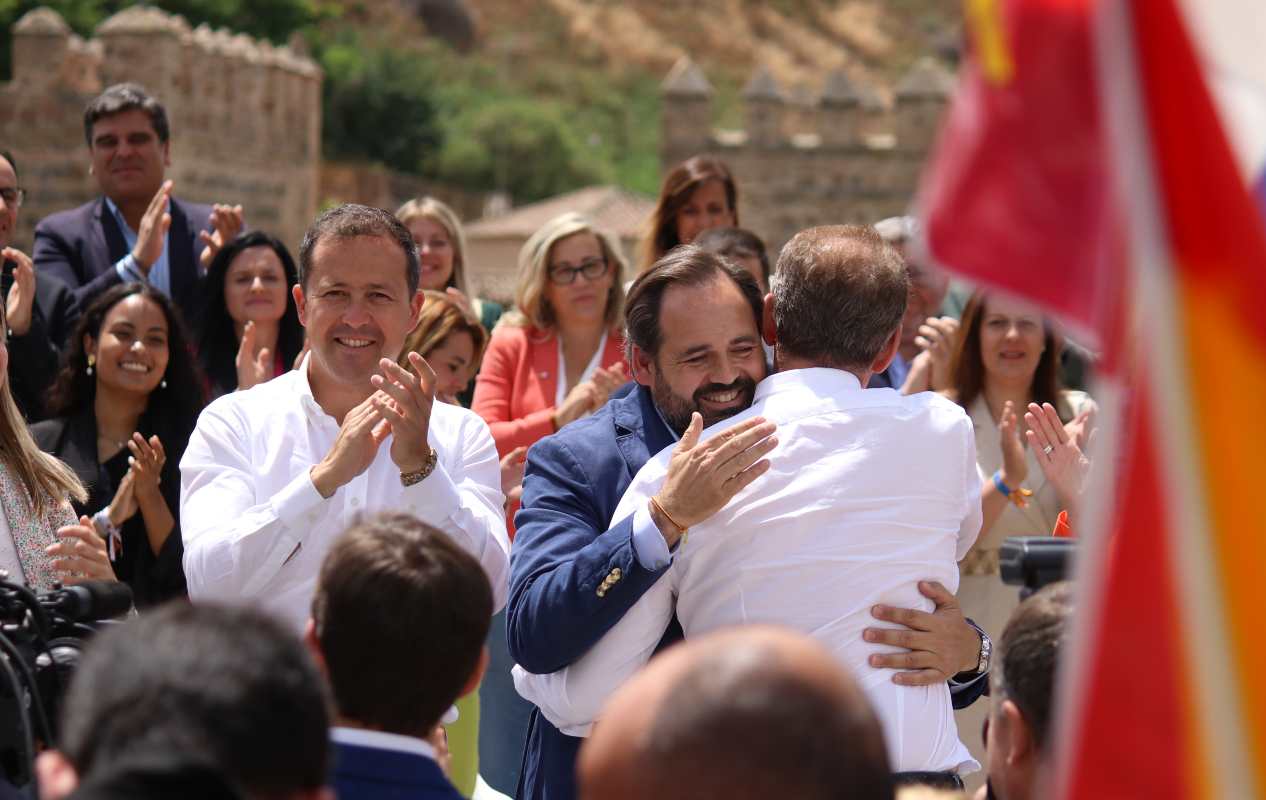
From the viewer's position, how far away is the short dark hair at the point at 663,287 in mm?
3568

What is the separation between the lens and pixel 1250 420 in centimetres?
180

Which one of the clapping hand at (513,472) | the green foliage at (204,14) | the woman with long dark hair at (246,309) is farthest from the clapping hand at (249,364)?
the green foliage at (204,14)

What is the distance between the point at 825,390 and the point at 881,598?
0.40 meters

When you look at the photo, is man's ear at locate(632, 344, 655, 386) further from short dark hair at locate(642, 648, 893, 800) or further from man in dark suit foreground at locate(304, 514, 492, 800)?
short dark hair at locate(642, 648, 893, 800)

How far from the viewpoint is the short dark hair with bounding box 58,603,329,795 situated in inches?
73.5

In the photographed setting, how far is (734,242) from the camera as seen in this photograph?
5.70 metres

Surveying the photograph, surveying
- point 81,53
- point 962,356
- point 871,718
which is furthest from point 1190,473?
point 81,53

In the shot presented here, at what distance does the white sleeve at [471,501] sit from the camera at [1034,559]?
1207mm

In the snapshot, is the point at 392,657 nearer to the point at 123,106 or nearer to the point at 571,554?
the point at 571,554

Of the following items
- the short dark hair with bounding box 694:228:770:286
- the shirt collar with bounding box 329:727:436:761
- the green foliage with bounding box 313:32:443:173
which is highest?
the green foliage with bounding box 313:32:443:173

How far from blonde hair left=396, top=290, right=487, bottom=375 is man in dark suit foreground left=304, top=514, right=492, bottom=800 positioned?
11.0 feet

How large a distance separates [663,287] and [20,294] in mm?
3043

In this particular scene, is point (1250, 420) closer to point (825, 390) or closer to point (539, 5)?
point (825, 390)

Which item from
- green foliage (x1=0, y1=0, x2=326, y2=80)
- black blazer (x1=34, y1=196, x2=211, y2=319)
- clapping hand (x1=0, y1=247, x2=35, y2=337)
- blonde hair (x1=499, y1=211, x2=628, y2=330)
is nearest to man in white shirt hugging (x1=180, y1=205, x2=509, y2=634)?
blonde hair (x1=499, y1=211, x2=628, y2=330)
